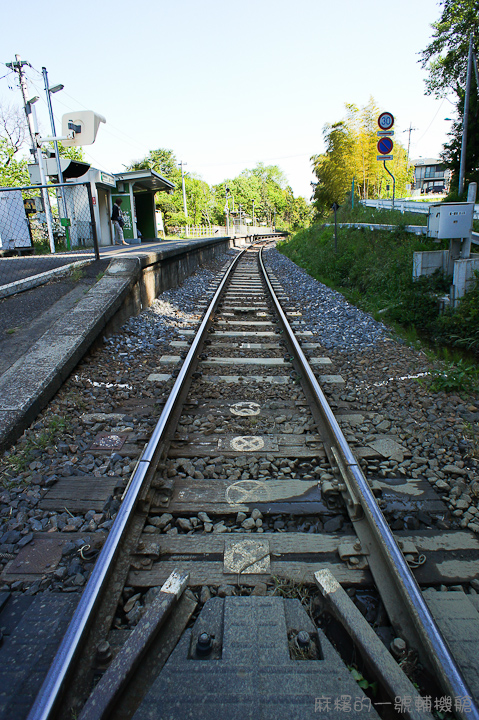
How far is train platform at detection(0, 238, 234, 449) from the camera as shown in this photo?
12.3 feet

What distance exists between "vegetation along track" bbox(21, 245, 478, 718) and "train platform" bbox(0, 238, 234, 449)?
4.06ft

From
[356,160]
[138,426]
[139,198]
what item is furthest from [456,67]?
[138,426]

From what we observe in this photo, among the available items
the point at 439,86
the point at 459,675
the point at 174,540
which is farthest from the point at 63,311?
the point at 439,86

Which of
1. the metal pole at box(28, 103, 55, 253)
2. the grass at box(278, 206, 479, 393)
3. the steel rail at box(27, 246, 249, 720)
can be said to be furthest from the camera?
the metal pole at box(28, 103, 55, 253)

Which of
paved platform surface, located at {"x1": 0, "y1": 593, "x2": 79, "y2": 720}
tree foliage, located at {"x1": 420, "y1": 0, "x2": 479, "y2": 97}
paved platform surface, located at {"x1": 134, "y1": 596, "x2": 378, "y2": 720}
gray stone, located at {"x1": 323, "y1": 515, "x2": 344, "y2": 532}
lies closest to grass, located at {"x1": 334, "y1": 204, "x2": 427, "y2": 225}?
gray stone, located at {"x1": 323, "y1": 515, "x2": 344, "y2": 532}

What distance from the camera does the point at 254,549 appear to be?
87.5 inches

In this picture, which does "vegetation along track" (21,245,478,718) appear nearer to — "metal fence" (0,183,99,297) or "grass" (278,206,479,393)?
"grass" (278,206,479,393)

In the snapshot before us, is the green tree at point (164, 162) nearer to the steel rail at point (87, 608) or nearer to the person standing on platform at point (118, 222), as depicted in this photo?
the person standing on platform at point (118, 222)

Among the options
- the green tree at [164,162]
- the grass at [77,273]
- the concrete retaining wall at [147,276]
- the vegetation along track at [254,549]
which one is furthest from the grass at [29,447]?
the green tree at [164,162]

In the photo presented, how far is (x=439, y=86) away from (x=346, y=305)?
36.2m

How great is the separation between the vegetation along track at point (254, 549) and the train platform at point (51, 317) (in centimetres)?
A: 124

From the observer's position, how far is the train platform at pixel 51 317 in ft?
12.3

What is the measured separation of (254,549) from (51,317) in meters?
4.55

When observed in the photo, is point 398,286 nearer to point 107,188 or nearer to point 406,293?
point 406,293
